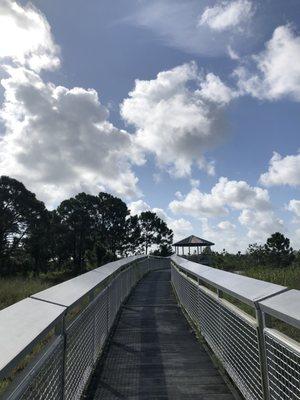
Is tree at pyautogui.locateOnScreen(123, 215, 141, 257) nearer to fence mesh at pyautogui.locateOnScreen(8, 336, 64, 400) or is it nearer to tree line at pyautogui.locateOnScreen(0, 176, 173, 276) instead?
tree line at pyautogui.locateOnScreen(0, 176, 173, 276)

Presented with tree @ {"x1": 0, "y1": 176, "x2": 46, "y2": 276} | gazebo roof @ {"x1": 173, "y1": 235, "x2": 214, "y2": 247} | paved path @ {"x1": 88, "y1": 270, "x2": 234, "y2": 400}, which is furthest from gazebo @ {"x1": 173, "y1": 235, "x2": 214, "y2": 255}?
paved path @ {"x1": 88, "y1": 270, "x2": 234, "y2": 400}


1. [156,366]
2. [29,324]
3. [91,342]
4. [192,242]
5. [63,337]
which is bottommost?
[156,366]

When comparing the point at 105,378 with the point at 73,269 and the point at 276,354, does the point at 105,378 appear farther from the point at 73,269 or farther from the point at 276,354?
the point at 73,269

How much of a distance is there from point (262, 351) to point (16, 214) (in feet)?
124

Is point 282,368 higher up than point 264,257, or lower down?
lower down

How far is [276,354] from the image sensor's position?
10.9 feet

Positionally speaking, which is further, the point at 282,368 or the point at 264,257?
the point at 264,257

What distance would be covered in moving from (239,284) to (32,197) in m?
37.7

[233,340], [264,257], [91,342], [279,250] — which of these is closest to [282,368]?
[233,340]

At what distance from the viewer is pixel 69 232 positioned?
55406mm

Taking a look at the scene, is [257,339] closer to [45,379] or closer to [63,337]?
[63,337]

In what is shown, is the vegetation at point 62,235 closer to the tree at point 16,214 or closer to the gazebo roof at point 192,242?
the tree at point 16,214

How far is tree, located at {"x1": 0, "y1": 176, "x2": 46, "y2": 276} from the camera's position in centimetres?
3810

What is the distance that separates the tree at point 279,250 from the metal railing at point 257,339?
57.6ft
